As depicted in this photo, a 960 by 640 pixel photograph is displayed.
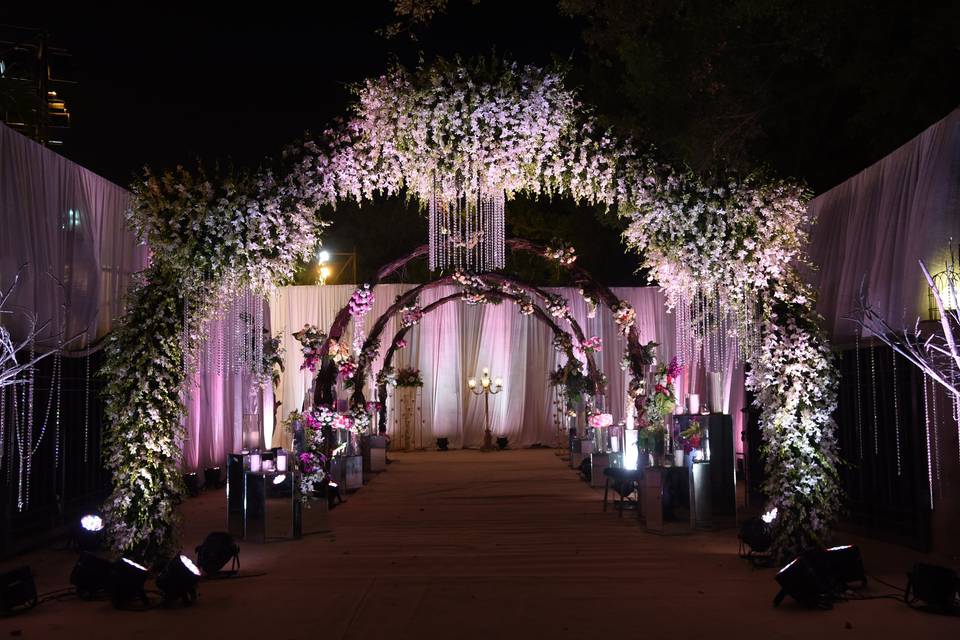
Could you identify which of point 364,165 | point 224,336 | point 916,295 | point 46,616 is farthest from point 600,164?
point 224,336

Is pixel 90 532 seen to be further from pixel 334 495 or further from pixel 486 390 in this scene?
pixel 486 390

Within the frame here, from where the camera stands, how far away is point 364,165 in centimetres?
836

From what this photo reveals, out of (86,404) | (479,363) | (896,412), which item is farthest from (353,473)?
(479,363)

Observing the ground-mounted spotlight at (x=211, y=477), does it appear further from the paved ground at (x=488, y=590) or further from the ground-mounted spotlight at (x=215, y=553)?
the ground-mounted spotlight at (x=215, y=553)

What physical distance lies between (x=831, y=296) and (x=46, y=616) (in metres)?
7.39

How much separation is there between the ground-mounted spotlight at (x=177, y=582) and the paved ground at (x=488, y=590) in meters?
0.14

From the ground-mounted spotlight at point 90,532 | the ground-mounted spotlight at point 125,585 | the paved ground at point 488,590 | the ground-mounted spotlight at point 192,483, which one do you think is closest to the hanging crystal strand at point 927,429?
the paved ground at point 488,590

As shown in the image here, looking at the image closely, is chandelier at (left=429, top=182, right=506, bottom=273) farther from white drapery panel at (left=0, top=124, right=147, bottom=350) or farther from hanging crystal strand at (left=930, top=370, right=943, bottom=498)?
hanging crystal strand at (left=930, top=370, right=943, bottom=498)

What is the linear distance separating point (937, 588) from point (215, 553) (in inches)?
193

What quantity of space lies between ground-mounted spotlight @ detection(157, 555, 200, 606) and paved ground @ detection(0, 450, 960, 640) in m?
0.14

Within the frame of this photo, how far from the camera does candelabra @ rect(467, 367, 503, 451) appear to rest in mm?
21781

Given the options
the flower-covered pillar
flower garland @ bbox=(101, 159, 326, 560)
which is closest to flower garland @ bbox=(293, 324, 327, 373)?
flower garland @ bbox=(101, 159, 326, 560)

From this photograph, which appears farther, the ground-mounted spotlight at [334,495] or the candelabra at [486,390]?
the candelabra at [486,390]

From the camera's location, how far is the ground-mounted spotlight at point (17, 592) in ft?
19.5
